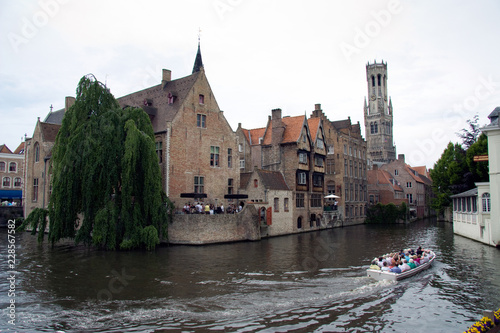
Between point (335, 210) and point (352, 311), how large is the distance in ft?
131

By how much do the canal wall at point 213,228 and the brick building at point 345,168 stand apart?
2315 cm

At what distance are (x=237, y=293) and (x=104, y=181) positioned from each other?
14.8m

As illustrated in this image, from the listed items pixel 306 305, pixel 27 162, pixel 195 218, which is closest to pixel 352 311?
pixel 306 305

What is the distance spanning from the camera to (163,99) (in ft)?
128

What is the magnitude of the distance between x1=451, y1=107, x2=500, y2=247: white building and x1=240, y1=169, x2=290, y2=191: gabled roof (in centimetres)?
1758

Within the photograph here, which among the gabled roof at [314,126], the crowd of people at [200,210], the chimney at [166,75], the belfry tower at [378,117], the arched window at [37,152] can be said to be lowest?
the crowd of people at [200,210]

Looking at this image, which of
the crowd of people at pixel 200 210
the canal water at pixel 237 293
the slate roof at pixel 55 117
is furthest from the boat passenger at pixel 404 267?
the slate roof at pixel 55 117

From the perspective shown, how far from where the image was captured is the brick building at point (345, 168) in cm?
5656

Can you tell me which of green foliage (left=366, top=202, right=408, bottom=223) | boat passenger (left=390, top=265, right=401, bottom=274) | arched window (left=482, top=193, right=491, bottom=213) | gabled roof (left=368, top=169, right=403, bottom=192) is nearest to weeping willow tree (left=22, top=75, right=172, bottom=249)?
boat passenger (left=390, top=265, right=401, bottom=274)

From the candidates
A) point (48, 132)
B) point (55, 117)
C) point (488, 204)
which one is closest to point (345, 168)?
point (488, 204)

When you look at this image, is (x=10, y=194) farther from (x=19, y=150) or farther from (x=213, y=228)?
(x=213, y=228)

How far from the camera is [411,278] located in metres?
19.2

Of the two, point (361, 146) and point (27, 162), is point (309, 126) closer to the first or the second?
point (361, 146)

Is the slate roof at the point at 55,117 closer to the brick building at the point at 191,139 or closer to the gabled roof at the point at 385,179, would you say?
the brick building at the point at 191,139
